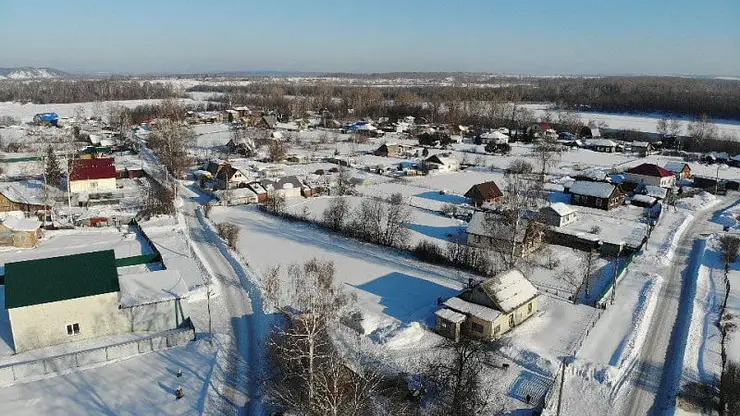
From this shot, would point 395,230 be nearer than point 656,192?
Yes

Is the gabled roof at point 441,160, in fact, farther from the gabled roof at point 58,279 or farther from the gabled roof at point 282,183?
the gabled roof at point 58,279

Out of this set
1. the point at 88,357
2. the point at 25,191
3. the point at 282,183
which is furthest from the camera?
the point at 282,183

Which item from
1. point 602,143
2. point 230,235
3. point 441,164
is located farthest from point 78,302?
point 602,143

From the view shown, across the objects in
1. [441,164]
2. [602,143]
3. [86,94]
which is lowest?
[441,164]

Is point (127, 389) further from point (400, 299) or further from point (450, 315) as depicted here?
point (400, 299)

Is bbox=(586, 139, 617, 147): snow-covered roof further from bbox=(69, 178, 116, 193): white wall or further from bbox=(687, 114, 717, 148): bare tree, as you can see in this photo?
bbox=(69, 178, 116, 193): white wall

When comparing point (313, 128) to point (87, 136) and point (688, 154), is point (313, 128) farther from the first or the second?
point (688, 154)
